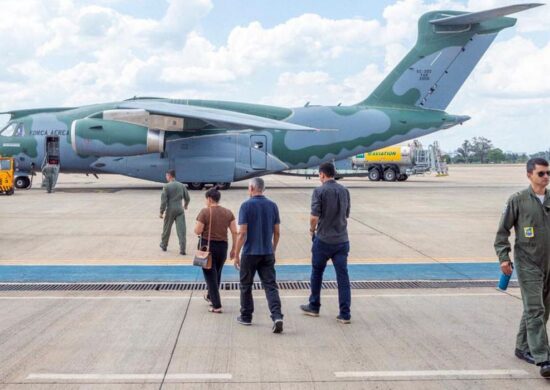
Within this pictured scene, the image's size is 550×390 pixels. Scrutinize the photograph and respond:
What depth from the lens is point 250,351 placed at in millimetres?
6199

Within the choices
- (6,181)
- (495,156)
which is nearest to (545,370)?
(6,181)

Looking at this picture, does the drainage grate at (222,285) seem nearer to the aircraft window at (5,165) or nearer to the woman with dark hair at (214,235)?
the woman with dark hair at (214,235)

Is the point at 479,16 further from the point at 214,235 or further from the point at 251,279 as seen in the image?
the point at 251,279

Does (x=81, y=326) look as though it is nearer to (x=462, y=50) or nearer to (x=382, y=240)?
(x=382, y=240)

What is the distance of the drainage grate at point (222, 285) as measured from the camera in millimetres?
9117

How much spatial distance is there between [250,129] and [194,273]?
17.0 m

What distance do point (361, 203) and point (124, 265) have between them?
43.2 ft

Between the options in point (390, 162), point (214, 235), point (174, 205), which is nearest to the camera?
point (214, 235)

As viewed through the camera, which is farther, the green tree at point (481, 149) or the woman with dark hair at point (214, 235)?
the green tree at point (481, 149)

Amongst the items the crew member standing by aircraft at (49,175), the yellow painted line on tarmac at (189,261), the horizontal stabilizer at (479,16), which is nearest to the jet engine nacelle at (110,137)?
the crew member standing by aircraft at (49,175)

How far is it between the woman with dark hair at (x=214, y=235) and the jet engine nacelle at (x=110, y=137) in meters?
19.2

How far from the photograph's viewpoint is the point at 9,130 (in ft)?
92.1

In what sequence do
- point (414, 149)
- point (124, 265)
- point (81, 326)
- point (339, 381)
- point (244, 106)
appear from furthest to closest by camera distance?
1. point (414, 149)
2. point (244, 106)
3. point (124, 265)
4. point (81, 326)
5. point (339, 381)

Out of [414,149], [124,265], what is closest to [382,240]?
[124,265]
